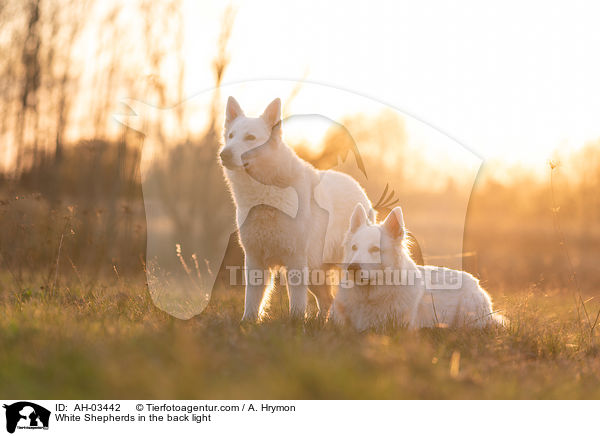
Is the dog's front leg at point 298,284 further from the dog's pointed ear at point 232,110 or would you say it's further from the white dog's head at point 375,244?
the dog's pointed ear at point 232,110

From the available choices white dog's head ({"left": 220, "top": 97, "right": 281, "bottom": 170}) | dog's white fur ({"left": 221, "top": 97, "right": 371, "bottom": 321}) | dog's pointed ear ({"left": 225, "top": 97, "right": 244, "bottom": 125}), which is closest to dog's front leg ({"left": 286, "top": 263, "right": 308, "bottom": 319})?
dog's white fur ({"left": 221, "top": 97, "right": 371, "bottom": 321})

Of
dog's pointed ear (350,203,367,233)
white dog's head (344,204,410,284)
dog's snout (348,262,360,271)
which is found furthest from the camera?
dog's pointed ear (350,203,367,233)

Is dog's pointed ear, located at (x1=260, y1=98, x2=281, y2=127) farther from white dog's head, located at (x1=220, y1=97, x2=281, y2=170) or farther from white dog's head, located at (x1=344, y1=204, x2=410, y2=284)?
white dog's head, located at (x1=344, y1=204, x2=410, y2=284)

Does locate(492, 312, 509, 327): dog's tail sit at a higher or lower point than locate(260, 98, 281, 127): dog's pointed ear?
lower

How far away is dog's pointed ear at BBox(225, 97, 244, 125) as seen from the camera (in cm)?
491

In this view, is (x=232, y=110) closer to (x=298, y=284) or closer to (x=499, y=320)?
(x=298, y=284)

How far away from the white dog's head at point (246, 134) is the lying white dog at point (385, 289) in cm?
115

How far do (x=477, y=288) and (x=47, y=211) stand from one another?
597cm

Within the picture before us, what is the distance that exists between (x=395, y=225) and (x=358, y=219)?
1.20 feet

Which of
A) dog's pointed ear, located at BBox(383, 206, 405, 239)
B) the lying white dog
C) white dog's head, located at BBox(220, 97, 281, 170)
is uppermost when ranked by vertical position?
white dog's head, located at BBox(220, 97, 281, 170)

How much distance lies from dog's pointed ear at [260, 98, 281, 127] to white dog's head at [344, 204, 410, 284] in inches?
45.1

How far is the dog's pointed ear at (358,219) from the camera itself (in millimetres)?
4836
